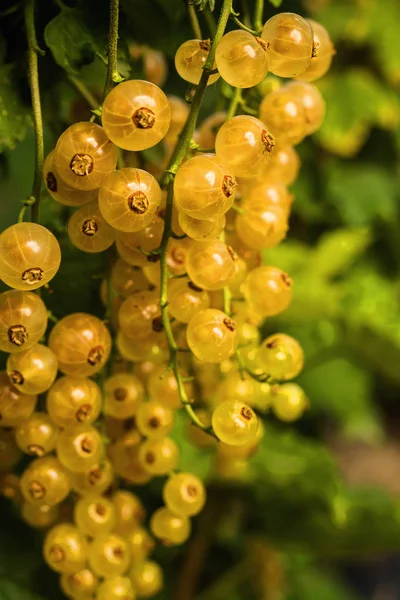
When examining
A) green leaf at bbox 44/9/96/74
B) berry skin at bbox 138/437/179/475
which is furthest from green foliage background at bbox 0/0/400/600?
berry skin at bbox 138/437/179/475

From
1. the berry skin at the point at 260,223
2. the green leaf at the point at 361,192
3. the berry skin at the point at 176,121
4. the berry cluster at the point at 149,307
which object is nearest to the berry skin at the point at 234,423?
the berry cluster at the point at 149,307

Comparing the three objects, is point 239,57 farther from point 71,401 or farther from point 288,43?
point 71,401

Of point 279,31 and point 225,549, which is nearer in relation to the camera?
point 279,31

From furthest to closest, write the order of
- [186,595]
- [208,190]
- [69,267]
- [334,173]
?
[334,173] → [186,595] → [69,267] → [208,190]

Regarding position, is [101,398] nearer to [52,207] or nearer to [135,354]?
[135,354]

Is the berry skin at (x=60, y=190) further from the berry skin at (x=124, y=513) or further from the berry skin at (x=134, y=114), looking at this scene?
the berry skin at (x=124, y=513)

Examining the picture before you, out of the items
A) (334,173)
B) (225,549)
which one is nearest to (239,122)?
(225,549)
